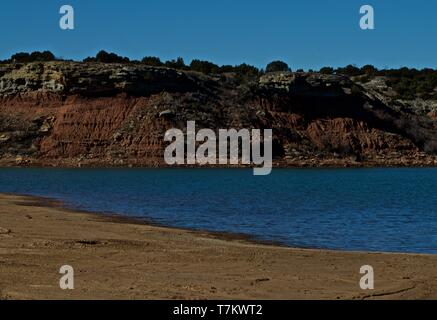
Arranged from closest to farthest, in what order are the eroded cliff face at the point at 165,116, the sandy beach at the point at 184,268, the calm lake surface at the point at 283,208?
the sandy beach at the point at 184,268, the calm lake surface at the point at 283,208, the eroded cliff face at the point at 165,116

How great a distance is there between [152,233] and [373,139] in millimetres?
75450

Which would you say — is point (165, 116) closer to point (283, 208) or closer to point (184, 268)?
point (283, 208)

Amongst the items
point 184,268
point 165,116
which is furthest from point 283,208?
point 165,116

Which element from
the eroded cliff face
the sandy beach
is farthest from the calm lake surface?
the eroded cliff face

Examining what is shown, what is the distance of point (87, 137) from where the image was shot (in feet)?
277

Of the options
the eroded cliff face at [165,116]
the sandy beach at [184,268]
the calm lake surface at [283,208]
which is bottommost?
the sandy beach at [184,268]

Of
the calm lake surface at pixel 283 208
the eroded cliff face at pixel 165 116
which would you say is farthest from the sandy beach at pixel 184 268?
the eroded cliff face at pixel 165 116

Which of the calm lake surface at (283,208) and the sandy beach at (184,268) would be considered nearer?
the sandy beach at (184,268)

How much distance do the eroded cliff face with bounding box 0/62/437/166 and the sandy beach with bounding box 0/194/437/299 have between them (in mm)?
61717

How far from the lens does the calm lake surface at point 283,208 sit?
22062 millimetres

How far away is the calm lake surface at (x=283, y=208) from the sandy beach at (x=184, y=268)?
3313mm

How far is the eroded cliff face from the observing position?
82750mm

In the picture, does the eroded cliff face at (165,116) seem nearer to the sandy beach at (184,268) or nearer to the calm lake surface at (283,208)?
the calm lake surface at (283,208)

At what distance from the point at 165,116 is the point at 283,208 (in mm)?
53486
